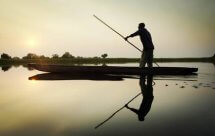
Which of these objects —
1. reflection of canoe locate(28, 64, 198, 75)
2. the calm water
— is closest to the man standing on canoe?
reflection of canoe locate(28, 64, 198, 75)

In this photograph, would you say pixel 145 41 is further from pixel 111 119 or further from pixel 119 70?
pixel 111 119

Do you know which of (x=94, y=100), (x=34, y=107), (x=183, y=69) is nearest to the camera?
(x=34, y=107)

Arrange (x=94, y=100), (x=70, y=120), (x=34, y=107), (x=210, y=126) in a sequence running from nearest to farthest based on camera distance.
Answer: (x=210, y=126) → (x=70, y=120) → (x=34, y=107) → (x=94, y=100)

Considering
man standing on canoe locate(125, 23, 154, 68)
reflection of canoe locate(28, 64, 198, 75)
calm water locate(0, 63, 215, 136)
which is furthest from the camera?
reflection of canoe locate(28, 64, 198, 75)

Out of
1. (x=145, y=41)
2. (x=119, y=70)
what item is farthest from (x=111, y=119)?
(x=119, y=70)

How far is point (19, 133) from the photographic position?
6.11 meters

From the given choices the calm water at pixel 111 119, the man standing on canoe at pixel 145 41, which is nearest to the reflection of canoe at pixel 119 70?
the man standing on canoe at pixel 145 41

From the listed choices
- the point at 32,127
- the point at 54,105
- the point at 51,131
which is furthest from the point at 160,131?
the point at 54,105

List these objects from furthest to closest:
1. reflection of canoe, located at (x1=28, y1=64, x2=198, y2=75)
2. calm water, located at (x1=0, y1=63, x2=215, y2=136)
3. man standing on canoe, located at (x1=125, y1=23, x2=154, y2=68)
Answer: reflection of canoe, located at (x1=28, y1=64, x2=198, y2=75) → man standing on canoe, located at (x1=125, y1=23, x2=154, y2=68) → calm water, located at (x1=0, y1=63, x2=215, y2=136)

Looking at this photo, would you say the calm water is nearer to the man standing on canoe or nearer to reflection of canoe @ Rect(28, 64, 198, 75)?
the man standing on canoe

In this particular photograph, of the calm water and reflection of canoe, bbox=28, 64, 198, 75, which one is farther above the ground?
reflection of canoe, bbox=28, 64, 198, 75

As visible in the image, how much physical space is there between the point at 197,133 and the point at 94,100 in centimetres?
562

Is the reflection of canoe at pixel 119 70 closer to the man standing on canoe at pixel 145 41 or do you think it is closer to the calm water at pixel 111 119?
A: the man standing on canoe at pixel 145 41

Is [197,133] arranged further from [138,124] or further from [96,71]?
[96,71]
